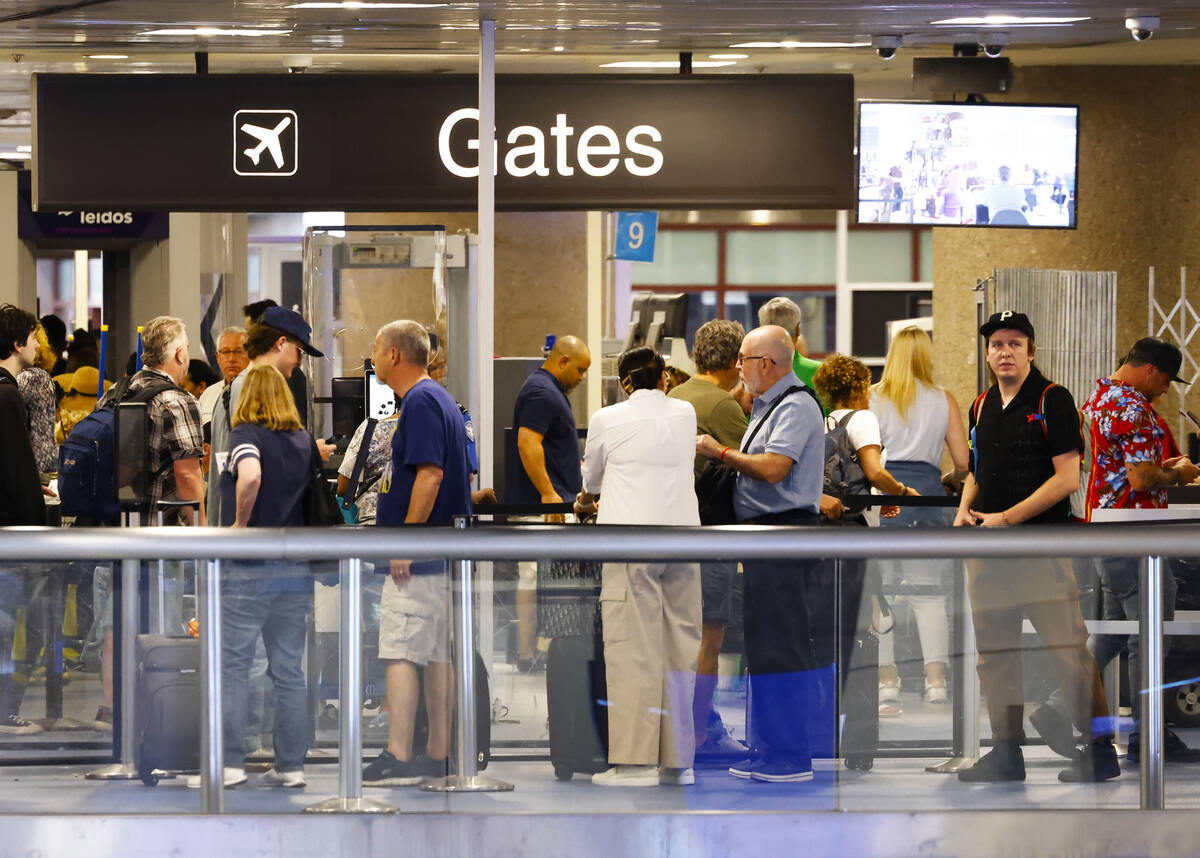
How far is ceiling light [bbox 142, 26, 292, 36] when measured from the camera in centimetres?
796

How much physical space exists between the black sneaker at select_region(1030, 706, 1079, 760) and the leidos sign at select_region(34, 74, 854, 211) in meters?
3.27

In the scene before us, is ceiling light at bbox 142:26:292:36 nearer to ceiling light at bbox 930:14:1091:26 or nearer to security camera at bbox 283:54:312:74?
security camera at bbox 283:54:312:74

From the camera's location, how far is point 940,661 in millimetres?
5070

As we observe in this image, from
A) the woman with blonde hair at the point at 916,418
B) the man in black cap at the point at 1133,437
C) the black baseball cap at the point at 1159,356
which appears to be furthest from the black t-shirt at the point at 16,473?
Result: the black baseball cap at the point at 1159,356

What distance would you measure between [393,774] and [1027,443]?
2.50 meters

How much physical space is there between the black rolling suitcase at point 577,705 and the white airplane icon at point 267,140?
3.49 meters

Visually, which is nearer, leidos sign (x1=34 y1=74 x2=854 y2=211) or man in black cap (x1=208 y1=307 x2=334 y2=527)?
man in black cap (x1=208 y1=307 x2=334 y2=527)

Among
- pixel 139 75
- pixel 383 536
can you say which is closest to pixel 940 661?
pixel 383 536

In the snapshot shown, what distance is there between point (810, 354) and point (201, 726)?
1823cm

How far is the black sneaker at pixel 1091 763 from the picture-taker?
5.19 metres

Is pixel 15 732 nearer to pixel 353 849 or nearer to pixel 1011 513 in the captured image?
pixel 353 849

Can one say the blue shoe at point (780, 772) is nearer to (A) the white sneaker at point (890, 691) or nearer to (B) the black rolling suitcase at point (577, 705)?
(A) the white sneaker at point (890, 691)

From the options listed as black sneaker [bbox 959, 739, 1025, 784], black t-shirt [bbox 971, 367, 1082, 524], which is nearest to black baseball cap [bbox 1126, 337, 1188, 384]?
black t-shirt [bbox 971, 367, 1082, 524]

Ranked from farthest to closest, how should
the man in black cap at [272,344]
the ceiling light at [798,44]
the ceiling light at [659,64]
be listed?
the ceiling light at [659,64], the ceiling light at [798,44], the man in black cap at [272,344]
